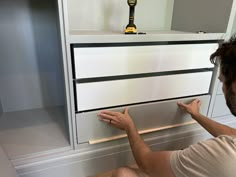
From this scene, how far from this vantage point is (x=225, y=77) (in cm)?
62

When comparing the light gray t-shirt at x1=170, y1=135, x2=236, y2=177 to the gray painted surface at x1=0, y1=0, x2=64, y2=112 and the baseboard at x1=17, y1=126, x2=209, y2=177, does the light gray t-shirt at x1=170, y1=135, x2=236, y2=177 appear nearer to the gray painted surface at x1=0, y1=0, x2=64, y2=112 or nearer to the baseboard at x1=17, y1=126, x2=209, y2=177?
the baseboard at x1=17, y1=126, x2=209, y2=177

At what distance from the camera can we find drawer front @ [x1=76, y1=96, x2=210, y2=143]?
3.37 feet

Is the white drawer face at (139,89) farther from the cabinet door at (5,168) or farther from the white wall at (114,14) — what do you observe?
the white wall at (114,14)

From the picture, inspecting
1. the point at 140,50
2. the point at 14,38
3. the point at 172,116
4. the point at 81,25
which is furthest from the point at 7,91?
the point at 172,116

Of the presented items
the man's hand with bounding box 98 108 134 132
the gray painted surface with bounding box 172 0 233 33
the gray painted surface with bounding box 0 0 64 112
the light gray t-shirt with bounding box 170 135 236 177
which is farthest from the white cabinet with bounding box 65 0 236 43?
the light gray t-shirt with bounding box 170 135 236 177

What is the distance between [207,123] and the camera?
994 mm

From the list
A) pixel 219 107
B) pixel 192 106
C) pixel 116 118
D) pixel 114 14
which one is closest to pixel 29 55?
pixel 114 14

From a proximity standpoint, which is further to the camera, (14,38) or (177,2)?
(177,2)

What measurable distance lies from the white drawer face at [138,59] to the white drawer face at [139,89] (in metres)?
0.05

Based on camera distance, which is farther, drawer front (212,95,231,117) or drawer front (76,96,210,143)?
drawer front (212,95,231,117)

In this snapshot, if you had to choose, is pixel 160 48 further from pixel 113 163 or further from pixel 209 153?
pixel 113 163

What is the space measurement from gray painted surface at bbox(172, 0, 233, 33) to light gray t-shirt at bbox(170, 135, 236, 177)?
80 centimetres

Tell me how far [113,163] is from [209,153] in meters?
0.75

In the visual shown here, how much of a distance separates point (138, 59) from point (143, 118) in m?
0.35
